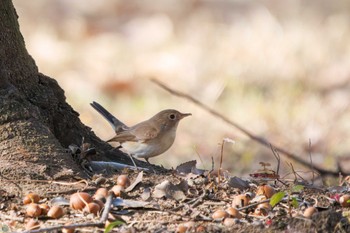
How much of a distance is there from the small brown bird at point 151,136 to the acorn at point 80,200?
2.26m

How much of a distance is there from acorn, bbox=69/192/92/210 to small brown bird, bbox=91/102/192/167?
2.26 meters

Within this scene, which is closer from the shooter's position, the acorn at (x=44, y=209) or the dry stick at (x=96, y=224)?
the dry stick at (x=96, y=224)

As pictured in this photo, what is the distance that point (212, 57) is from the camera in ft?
34.5

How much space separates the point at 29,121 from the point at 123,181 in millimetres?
707

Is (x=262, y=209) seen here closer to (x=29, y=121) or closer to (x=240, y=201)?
(x=240, y=201)

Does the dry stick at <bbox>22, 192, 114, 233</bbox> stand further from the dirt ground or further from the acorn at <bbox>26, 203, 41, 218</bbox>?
the acorn at <bbox>26, 203, 41, 218</bbox>

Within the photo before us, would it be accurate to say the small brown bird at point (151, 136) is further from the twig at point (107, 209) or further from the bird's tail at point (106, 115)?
the twig at point (107, 209)

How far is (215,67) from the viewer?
33.3ft

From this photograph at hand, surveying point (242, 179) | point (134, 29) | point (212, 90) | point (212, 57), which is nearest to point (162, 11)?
point (134, 29)

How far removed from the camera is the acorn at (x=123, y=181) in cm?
432

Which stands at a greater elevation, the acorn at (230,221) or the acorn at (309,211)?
the acorn at (309,211)

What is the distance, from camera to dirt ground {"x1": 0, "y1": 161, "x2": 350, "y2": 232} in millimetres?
3789

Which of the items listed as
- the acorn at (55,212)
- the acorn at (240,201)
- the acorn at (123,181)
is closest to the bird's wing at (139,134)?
the acorn at (123,181)

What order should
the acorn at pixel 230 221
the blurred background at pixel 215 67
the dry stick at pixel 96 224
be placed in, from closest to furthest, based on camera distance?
the dry stick at pixel 96 224
the acorn at pixel 230 221
the blurred background at pixel 215 67
